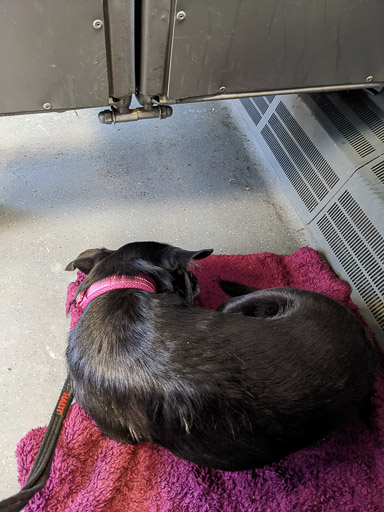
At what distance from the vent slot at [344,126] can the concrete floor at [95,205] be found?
1.84 ft

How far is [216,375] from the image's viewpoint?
4.02ft

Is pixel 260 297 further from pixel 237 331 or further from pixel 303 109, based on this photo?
pixel 303 109

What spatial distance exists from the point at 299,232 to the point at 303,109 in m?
0.77

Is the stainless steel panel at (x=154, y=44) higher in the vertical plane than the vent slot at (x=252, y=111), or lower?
higher

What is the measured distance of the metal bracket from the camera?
187cm

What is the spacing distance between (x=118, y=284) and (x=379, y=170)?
1481 millimetres

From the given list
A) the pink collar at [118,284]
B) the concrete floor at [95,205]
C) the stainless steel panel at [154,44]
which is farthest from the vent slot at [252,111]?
the pink collar at [118,284]

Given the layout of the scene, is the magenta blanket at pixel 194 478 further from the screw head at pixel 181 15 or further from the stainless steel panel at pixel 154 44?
the screw head at pixel 181 15

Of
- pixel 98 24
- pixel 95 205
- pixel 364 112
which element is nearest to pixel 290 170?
pixel 364 112

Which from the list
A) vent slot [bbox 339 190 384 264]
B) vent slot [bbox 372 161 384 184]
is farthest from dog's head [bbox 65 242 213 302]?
vent slot [bbox 372 161 384 184]

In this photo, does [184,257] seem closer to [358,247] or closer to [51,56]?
[51,56]

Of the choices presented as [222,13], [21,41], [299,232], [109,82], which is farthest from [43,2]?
[299,232]

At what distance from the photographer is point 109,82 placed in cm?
165

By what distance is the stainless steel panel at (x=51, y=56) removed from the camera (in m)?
1.36
